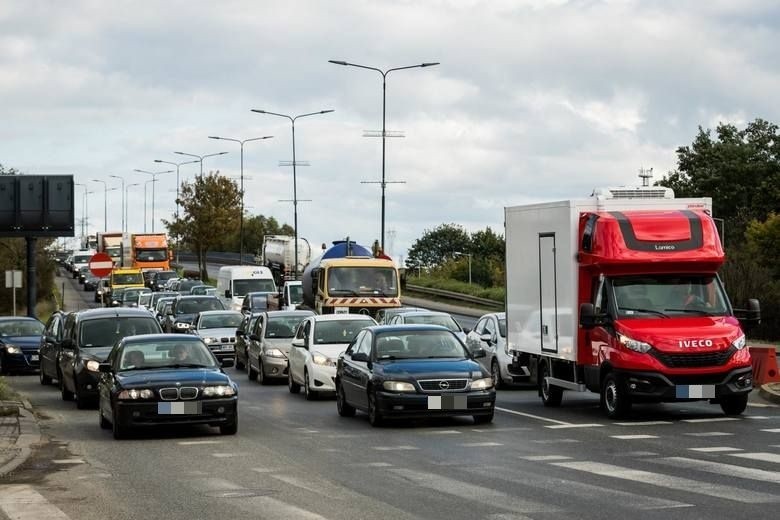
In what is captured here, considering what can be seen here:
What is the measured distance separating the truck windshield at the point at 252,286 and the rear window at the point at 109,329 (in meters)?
32.8

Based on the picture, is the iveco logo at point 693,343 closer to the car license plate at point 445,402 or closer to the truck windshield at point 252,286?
the car license plate at point 445,402

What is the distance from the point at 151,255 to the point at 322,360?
2709 inches

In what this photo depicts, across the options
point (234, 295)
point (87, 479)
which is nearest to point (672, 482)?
point (87, 479)

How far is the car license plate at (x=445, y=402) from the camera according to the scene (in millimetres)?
20844

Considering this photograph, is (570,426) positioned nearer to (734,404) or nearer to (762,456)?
(734,404)

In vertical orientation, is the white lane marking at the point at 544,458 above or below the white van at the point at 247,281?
below

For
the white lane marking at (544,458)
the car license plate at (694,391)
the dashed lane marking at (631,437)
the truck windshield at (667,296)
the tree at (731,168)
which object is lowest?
the dashed lane marking at (631,437)

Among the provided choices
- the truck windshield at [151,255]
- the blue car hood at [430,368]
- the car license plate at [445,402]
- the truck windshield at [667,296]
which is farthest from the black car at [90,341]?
the truck windshield at [151,255]

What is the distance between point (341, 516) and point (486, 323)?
1905 cm

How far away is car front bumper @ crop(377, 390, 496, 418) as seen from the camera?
20875 mm

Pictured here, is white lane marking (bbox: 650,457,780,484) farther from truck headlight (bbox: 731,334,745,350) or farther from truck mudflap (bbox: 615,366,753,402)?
truck headlight (bbox: 731,334,745,350)

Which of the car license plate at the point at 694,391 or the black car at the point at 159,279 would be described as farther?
the black car at the point at 159,279

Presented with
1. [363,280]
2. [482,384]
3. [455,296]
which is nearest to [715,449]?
[482,384]

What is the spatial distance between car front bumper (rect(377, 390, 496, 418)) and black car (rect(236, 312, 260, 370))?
14572 millimetres
